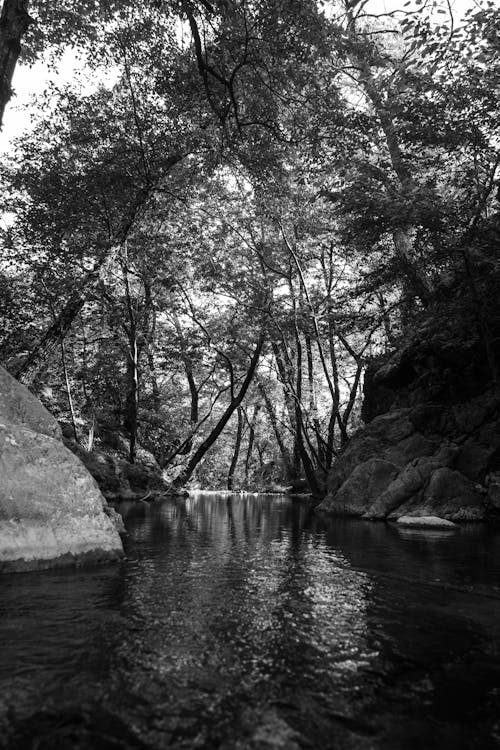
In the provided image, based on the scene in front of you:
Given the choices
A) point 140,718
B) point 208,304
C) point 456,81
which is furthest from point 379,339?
point 140,718

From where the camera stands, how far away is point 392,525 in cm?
1104

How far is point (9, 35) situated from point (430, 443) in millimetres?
14841

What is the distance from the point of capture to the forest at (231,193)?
30.6ft

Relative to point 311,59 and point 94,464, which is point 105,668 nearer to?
point 311,59

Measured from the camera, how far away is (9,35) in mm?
7625

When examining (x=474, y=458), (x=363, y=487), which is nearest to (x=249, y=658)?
(x=474, y=458)

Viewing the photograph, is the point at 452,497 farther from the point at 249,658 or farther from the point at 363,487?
the point at 249,658

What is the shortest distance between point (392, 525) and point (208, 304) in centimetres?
1762

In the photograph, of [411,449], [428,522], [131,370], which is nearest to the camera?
[428,522]

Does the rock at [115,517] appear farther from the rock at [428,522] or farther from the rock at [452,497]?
the rock at [452,497]

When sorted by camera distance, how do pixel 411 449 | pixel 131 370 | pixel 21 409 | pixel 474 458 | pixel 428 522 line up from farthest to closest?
pixel 131 370
pixel 411 449
pixel 474 458
pixel 428 522
pixel 21 409

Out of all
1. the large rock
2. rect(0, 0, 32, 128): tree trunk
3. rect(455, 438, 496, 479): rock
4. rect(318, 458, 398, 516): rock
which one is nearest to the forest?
rect(0, 0, 32, 128): tree trunk

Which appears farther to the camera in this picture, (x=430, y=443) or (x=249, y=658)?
(x=430, y=443)

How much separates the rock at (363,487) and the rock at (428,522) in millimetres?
2590
